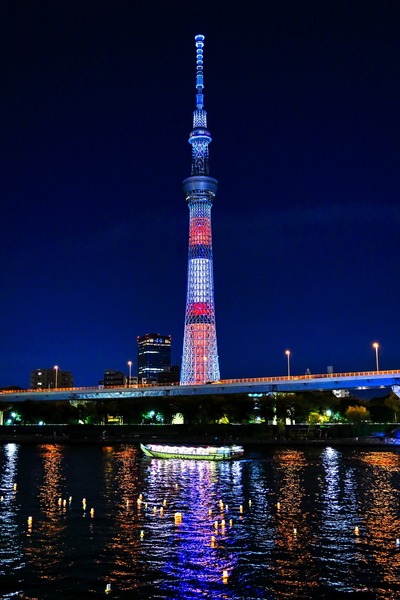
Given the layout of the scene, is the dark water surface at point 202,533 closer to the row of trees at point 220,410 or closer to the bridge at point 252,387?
the bridge at point 252,387

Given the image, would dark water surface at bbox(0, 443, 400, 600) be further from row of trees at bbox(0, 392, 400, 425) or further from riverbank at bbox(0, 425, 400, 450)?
row of trees at bbox(0, 392, 400, 425)

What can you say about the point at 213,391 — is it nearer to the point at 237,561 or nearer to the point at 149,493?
the point at 149,493

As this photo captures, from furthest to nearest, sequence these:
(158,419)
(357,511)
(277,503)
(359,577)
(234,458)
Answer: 1. (158,419)
2. (234,458)
3. (277,503)
4. (357,511)
5. (359,577)

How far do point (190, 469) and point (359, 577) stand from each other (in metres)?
46.8

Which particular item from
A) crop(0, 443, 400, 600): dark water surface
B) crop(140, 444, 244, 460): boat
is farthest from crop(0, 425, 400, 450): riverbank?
crop(0, 443, 400, 600): dark water surface

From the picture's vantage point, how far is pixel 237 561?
34688 millimetres

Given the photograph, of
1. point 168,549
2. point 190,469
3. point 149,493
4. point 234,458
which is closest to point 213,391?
point 234,458

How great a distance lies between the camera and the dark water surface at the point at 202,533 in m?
31.0

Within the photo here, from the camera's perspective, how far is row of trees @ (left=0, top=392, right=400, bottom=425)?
5586 inches

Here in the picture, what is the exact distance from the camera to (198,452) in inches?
3533

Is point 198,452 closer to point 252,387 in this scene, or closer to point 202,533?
point 202,533

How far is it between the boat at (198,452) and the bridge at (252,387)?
45090mm

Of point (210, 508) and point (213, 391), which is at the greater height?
point (213, 391)

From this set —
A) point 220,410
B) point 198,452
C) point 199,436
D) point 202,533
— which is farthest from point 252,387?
point 202,533
